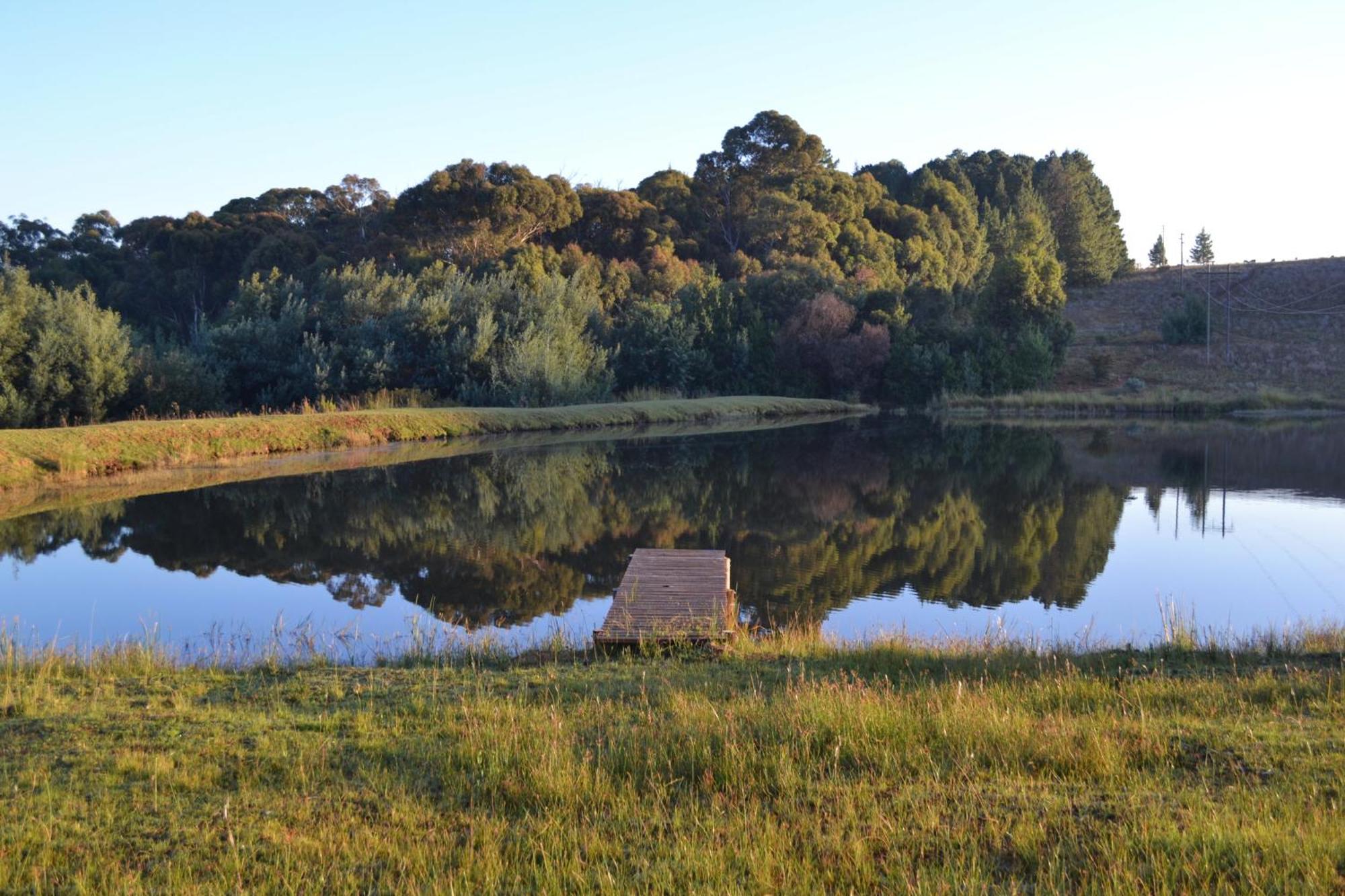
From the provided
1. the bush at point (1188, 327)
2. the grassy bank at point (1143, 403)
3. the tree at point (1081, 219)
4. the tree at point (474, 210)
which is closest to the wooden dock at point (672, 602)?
the grassy bank at point (1143, 403)

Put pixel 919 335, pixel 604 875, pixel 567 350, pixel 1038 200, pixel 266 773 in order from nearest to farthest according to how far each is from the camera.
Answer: pixel 604 875
pixel 266 773
pixel 567 350
pixel 919 335
pixel 1038 200

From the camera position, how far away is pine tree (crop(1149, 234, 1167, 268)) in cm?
8971

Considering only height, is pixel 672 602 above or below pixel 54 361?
below

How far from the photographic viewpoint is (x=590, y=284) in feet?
162

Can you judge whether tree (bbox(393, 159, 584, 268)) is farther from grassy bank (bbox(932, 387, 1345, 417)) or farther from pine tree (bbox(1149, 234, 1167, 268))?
pine tree (bbox(1149, 234, 1167, 268))

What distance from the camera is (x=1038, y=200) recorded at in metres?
72.9

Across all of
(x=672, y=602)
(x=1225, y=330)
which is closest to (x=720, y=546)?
(x=672, y=602)

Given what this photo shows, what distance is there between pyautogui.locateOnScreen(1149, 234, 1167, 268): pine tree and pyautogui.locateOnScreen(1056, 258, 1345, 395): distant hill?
10.3m

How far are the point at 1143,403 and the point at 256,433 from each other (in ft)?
118

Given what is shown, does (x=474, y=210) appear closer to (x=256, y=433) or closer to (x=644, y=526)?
(x=256, y=433)

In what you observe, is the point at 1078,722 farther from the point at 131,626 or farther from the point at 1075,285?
the point at 1075,285

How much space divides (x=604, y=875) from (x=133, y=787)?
245cm

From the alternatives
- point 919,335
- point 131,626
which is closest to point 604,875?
point 131,626

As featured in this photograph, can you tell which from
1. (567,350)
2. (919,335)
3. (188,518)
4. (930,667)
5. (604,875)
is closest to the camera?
(604,875)
